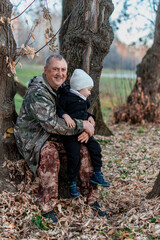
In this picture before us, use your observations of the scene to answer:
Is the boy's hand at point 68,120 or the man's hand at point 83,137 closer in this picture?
the boy's hand at point 68,120

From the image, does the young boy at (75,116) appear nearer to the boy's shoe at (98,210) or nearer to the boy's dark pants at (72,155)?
the boy's dark pants at (72,155)

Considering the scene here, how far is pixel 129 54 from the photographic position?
10742mm

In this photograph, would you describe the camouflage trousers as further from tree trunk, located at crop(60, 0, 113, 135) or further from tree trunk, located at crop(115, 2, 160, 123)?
tree trunk, located at crop(115, 2, 160, 123)

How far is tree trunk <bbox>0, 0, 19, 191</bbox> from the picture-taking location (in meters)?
3.24

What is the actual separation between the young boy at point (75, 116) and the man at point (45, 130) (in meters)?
0.10

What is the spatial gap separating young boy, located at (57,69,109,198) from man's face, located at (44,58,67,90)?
219 millimetres

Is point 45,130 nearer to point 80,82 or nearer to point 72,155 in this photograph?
point 72,155

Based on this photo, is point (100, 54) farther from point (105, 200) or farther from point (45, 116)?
point (105, 200)

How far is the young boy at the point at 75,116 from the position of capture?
3246mm

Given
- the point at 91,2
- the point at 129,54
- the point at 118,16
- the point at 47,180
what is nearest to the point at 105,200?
the point at 47,180

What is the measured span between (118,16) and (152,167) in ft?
18.4

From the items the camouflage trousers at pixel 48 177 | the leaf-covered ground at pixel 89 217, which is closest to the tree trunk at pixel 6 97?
the leaf-covered ground at pixel 89 217

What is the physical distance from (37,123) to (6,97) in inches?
21.3

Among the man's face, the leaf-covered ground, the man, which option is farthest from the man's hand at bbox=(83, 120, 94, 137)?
the leaf-covered ground
